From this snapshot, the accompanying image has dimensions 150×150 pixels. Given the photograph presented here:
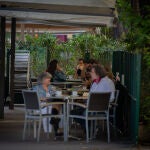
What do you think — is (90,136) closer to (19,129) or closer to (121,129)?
(121,129)

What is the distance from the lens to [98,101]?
12.5 m

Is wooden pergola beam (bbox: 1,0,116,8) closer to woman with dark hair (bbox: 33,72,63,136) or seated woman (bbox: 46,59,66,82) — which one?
woman with dark hair (bbox: 33,72,63,136)

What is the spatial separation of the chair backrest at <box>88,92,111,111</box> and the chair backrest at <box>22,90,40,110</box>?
101 cm

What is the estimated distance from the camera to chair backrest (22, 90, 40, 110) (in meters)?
12.3

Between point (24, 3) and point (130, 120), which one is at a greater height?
point (24, 3)

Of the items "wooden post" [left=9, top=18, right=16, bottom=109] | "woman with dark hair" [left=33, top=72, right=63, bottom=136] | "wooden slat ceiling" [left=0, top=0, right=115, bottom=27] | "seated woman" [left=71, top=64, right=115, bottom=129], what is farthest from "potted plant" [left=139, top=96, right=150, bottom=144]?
"wooden post" [left=9, top=18, right=16, bottom=109]

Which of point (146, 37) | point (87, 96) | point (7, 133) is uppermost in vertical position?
point (146, 37)

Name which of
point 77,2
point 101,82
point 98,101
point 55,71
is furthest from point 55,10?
point 55,71

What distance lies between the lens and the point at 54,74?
18.4 m

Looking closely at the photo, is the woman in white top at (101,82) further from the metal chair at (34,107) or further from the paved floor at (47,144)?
the paved floor at (47,144)

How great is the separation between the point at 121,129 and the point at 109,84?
4.64 ft

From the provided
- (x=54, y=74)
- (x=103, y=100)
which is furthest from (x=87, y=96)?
(x=54, y=74)

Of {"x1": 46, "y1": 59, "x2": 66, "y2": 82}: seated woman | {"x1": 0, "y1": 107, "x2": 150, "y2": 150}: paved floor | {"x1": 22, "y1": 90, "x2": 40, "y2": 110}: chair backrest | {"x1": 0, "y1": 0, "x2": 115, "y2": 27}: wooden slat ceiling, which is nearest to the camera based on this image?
{"x1": 0, "y1": 107, "x2": 150, "y2": 150}: paved floor

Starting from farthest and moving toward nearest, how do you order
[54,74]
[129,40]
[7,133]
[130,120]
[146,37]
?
[54,74]
[129,40]
[7,133]
[130,120]
[146,37]
